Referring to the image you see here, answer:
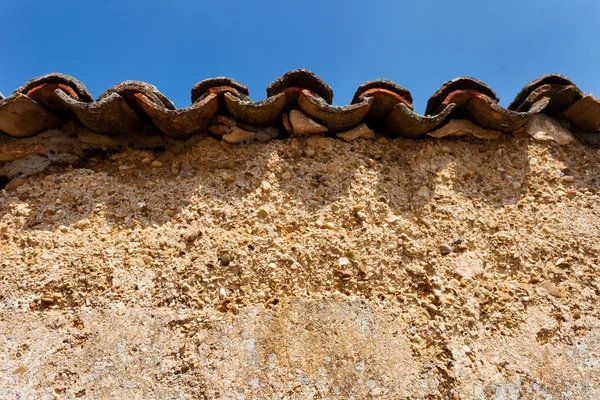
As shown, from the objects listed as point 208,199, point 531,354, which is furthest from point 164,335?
point 531,354

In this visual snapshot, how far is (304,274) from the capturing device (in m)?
1.67

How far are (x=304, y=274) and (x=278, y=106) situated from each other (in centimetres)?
91

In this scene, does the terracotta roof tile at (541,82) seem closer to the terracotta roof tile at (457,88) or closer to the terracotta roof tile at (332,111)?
the terracotta roof tile at (457,88)

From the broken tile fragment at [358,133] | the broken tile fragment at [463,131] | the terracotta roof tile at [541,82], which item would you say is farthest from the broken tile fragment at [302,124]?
the terracotta roof tile at [541,82]

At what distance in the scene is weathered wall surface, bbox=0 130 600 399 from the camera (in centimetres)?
146

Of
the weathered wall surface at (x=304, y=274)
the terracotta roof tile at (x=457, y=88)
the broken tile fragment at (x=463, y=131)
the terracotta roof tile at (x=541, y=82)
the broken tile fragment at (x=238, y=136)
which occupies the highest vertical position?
the terracotta roof tile at (x=541, y=82)

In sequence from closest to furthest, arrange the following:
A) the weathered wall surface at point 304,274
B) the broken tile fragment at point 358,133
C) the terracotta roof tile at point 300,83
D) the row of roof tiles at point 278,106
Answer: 1. the weathered wall surface at point 304,274
2. the row of roof tiles at point 278,106
3. the terracotta roof tile at point 300,83
4. the broken tile fragment at point 358,133

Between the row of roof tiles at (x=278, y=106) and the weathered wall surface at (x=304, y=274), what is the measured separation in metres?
0.16

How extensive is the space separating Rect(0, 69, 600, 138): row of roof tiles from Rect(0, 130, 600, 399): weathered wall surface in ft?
0.51

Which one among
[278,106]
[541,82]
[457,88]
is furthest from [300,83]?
[541,82]

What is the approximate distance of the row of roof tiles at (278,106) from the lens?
1.82m

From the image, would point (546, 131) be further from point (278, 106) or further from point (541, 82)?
point (278, 106)

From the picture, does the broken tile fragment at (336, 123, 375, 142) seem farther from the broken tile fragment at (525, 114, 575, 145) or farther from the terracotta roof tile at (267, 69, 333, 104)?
the broken tile fragment at (525, 114, 575, 145)

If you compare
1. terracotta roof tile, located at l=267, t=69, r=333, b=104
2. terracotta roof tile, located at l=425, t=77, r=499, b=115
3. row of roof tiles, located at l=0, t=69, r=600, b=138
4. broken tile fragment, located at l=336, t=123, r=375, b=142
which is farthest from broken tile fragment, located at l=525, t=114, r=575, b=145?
terracotta roof tile, located at l=267, t=69, r=333, b=104
